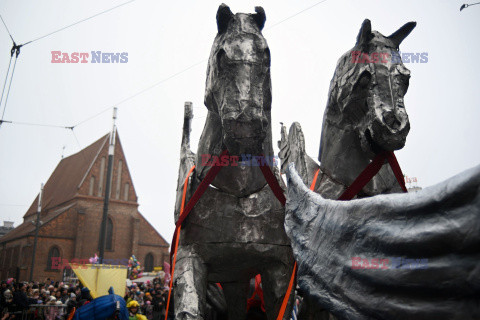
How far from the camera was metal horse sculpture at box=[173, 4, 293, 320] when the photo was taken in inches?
94.3

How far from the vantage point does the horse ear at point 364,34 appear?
2812 mm

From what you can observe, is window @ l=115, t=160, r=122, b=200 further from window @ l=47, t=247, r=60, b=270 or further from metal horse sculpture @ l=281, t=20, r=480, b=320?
metal horse sculpture @ l=281, t=20, r=480, b=320

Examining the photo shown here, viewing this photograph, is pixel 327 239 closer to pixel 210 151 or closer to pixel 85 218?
pixel 210 151

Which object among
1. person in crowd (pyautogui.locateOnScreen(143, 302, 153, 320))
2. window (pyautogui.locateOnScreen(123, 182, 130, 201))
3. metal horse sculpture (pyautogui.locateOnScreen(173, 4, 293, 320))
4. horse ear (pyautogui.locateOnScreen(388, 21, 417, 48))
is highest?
window (pyautogui.locateOnScreen(123, 182, 130, 201))

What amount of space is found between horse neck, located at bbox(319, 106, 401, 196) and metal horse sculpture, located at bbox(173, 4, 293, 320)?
1.39 feet

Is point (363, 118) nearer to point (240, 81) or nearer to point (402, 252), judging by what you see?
point (240, 81)

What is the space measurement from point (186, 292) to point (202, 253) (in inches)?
12.3

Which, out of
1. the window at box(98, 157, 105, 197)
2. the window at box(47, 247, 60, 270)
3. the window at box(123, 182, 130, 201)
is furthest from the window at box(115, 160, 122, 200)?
the window at box(47, 247, 60, 270)

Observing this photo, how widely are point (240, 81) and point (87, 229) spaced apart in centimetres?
3462

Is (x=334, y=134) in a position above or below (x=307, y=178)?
above

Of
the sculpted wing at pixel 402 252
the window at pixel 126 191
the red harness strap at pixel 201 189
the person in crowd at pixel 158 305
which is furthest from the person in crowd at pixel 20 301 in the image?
the window at pixel 126 191

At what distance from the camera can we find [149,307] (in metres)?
11.1

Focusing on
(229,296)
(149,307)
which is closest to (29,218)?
→ (149,307)

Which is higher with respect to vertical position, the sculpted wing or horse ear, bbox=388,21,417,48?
horse ear, bbox=388,21,417,48
